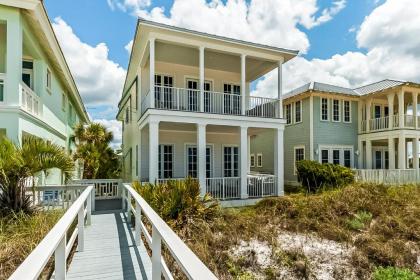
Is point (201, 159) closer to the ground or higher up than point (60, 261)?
higher up

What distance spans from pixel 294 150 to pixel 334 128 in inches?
121

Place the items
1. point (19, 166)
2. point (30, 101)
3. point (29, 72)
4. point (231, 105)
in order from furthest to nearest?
point (231, 105) < point (29, 72) < point (30, 101) < point (19, 166)

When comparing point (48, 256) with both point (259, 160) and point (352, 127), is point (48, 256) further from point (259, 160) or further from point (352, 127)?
point (259, 160)

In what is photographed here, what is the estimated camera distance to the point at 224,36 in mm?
11414

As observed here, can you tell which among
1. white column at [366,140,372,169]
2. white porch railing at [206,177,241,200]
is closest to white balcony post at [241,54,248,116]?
white porch railing at [206,177,241,200]

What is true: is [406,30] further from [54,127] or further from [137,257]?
[54,127]

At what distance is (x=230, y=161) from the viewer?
49.5 ft

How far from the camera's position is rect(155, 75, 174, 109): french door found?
37.5ft

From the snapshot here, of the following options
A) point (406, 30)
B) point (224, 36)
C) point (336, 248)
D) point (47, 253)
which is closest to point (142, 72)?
point (224, 36)

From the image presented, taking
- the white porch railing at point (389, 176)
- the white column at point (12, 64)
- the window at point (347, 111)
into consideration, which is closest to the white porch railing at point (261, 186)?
the white porch railing at point (389, 176)

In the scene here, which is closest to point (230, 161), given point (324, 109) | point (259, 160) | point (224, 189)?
point (224, 189)

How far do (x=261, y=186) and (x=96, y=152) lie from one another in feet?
30.4

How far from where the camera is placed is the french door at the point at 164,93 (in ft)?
37.5

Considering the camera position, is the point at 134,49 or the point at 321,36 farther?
the point at 321,36
